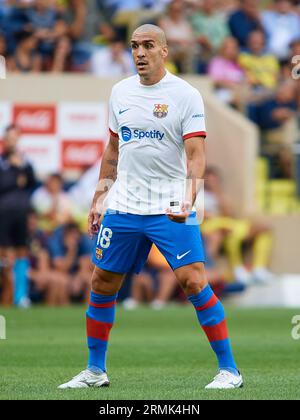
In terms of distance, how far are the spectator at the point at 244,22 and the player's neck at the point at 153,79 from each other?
15126 mm

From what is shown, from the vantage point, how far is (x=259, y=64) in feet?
76.6

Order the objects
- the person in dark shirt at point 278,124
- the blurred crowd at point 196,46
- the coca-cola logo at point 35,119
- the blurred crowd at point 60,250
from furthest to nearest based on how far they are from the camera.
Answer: the person in dark shirt at point 278,124, the blurred crowd at point 196,46, the coca-cola logo at point 35,119, the blurred crowd at point 60,250

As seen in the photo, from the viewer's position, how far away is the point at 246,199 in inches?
851

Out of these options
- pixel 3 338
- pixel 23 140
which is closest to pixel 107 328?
pixel 3 338

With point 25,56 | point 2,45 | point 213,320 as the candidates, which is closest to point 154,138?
point 213,320

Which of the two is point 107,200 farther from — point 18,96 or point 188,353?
point 18,96

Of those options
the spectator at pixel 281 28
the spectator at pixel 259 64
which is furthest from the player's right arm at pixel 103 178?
the spectator at pixel 281 28

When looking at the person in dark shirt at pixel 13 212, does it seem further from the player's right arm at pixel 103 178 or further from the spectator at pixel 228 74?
the player's right arm at pixel 103 178

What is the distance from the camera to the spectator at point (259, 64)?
23.1 meters

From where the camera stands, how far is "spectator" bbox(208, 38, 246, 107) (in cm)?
2267

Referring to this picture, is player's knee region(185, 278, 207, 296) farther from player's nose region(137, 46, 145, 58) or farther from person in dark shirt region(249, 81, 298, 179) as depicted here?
person in dark shirt region(249, 81, 298, 179)

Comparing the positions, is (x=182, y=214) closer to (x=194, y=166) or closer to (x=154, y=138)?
(x=194, y=166)

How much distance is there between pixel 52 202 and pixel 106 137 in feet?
5.57

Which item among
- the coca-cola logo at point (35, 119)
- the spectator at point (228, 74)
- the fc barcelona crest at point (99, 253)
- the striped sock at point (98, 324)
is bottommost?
the striped sock at point (98, 324)
